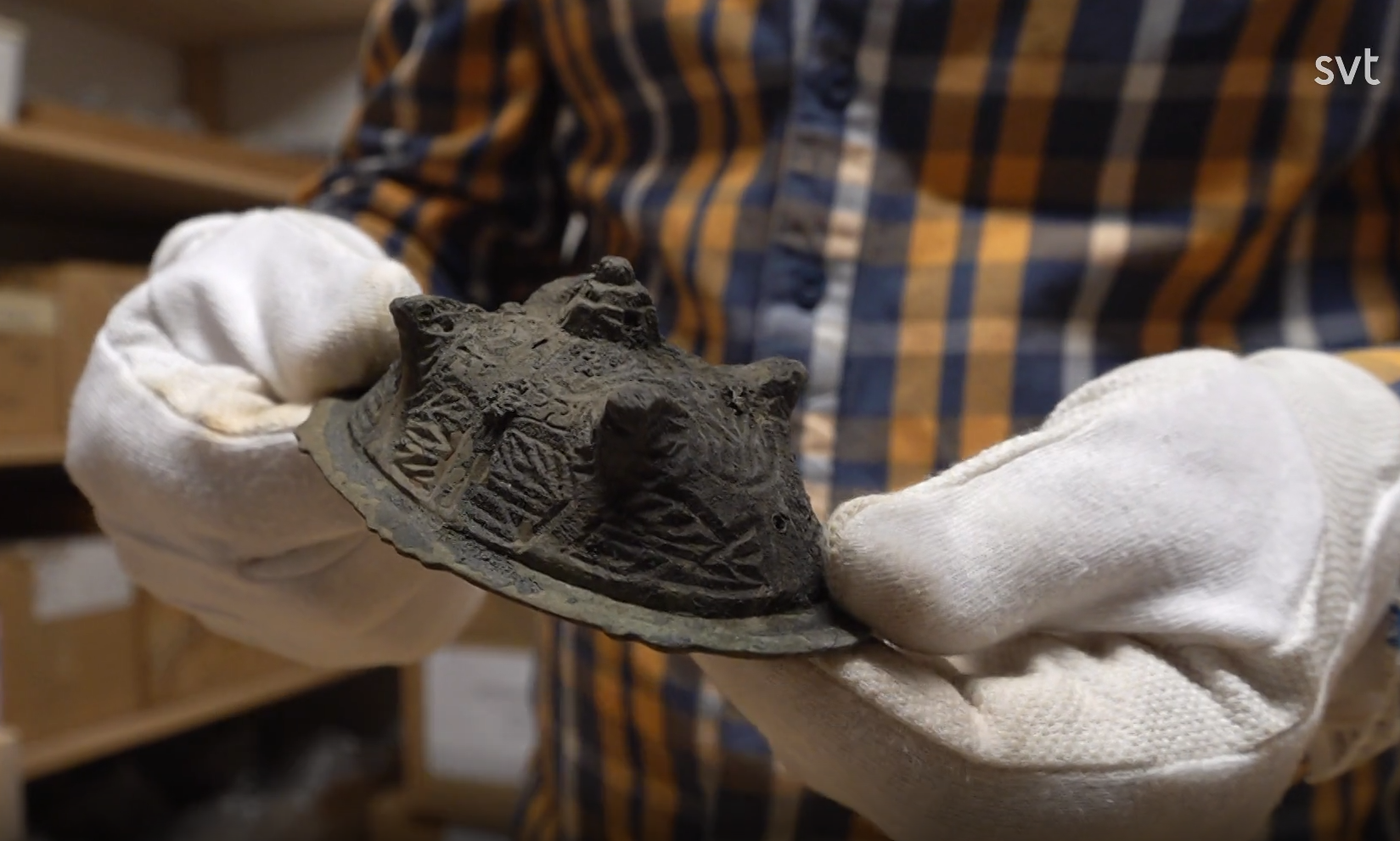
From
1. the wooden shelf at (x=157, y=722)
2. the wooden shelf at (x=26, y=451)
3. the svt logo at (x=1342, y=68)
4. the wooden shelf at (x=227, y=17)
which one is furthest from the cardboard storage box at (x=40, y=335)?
the svt logo at (x=1342, y=68)

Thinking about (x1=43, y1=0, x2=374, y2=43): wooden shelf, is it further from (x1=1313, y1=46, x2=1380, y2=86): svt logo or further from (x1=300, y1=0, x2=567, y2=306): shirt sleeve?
(x1=1313, y1=46, x2=1380, y2=86): svt logo

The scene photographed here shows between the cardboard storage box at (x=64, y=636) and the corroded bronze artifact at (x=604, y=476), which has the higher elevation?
the corroded bronze artifact at (x=604, y=476)

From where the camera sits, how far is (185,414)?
22.7 inches

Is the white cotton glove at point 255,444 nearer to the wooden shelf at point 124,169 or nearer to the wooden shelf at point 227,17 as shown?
the wooden shelf at point 124,169

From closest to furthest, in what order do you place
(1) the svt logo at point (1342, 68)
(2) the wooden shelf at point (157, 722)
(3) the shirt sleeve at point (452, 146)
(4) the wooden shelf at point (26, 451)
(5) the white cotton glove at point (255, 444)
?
1. (5) the white cotton glove at point (255, 444)
2. (1) the svt logo at point (1342, 68)
3. (3) the shirt sleeve at point (452, 146)
4. (4) the wooden shelf at point (26, 451)
5. (2) the wooden shelf at point (157, 722)

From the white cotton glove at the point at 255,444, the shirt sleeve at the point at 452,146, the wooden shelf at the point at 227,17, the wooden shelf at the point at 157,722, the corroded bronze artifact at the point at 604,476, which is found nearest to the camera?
the corroded bronze artifact at the point at 604,476

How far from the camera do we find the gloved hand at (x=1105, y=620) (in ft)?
1.45

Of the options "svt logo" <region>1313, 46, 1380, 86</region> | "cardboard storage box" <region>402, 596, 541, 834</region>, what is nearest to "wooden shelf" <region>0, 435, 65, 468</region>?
"cardboard storage box" <region>402, 596, 541, 834</region>

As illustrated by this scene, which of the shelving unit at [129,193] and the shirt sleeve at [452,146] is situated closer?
the shirt sleeve at [452,146]

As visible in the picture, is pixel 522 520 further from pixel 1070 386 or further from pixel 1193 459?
pixel 1070 386

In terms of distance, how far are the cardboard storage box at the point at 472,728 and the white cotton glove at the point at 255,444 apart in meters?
0.92

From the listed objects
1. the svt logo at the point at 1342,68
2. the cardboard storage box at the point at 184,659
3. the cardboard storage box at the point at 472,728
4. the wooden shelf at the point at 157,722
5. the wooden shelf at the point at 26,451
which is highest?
the svt logo at the point at 1342,68

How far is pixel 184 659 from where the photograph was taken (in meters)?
1.38

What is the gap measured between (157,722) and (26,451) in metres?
0.47
